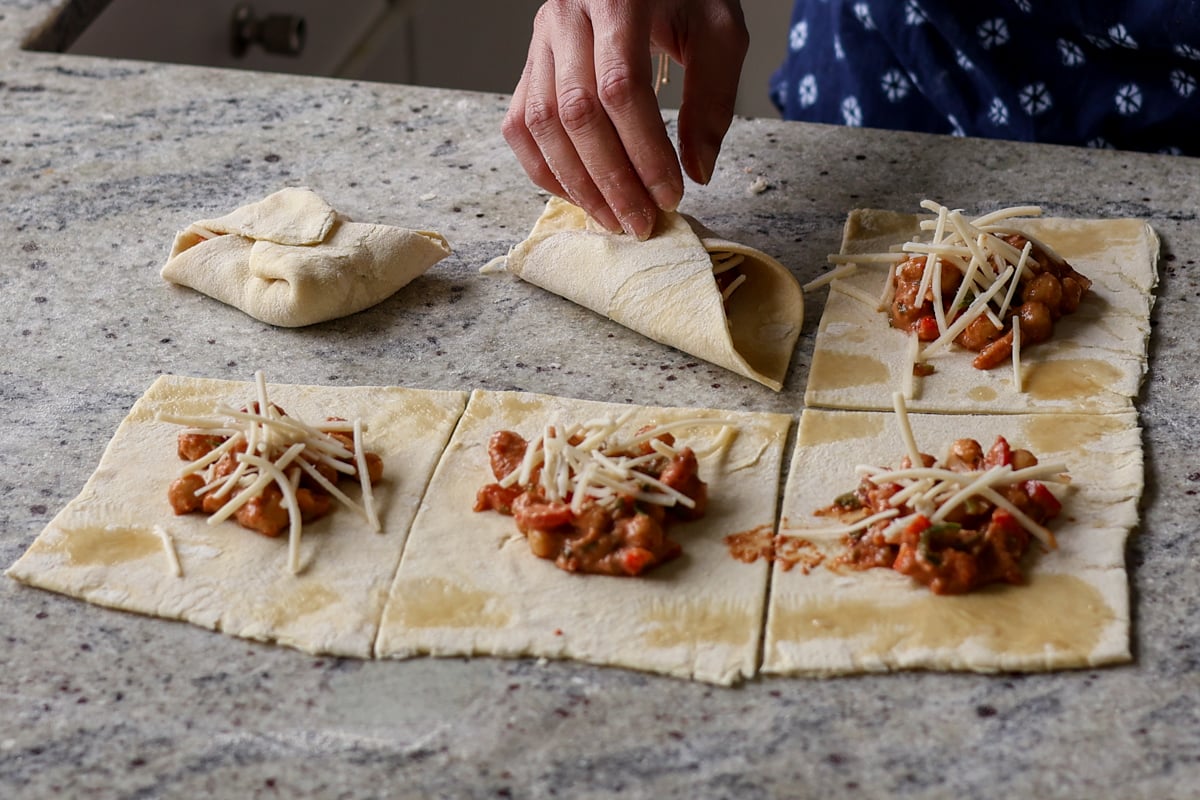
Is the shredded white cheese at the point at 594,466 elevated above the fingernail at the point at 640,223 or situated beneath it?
situated beneath

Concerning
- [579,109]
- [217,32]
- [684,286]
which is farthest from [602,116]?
[217,32]

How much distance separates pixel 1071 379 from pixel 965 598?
625 millimetres

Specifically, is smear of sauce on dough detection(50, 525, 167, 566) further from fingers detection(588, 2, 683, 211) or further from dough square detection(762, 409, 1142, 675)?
fingers detection(588, 2, 683, 211)

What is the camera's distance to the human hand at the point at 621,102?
7.77 ft

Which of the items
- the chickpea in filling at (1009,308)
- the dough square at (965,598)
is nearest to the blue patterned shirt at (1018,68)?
the chickpea in filling at (1009,308)

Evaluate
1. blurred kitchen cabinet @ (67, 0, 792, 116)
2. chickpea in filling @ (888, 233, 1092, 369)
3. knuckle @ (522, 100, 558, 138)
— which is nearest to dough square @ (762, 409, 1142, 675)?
chickpea in filling @ (888, 233, 1092, 369)

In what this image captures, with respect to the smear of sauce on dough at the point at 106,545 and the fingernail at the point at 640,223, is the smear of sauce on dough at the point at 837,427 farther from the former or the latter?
the smear of sauce on dough at the point at 106,545

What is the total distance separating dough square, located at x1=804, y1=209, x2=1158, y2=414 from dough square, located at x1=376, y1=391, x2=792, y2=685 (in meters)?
0.31

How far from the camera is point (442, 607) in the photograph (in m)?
1.83

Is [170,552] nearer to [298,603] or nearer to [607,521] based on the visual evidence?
[298,603]

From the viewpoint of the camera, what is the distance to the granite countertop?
63.8 inches

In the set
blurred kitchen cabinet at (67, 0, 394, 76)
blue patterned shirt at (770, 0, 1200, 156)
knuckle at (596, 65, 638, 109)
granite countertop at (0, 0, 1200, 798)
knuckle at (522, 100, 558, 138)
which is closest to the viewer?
granite countertop at (0, 0, 1200, 798)

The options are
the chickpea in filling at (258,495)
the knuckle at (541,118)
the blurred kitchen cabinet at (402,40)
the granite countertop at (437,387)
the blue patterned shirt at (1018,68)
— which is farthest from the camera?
the blurred kitchen cabinet at (402,40)

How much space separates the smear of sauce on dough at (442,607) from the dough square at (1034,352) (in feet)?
2.37
